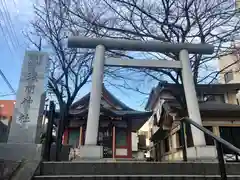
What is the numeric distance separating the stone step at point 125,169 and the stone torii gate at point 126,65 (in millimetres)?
1476

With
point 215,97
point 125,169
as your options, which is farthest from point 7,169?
point 215,97

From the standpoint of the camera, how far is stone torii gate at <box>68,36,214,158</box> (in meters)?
6.10

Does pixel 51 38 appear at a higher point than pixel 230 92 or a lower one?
higher

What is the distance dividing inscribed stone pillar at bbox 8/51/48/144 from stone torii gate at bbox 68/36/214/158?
1.21 m

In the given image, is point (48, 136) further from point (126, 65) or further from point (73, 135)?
point (73, 135)

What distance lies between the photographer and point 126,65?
7.25 meters

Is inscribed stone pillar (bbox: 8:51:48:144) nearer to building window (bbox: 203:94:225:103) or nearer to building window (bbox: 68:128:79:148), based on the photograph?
building window (bbox: 68:128:79:148)

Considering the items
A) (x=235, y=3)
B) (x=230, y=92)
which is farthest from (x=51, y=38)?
(x=230, y=92)

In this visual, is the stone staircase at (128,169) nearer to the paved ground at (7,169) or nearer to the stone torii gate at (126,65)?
the paved ground at (7,169)

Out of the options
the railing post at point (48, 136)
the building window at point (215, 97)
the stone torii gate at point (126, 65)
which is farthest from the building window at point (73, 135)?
the railing post at point (48, 136)

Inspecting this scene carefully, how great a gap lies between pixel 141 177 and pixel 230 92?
1643 cm

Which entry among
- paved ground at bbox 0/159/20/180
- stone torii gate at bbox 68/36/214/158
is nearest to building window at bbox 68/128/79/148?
stone torii gate at bbox 68/36/214/158

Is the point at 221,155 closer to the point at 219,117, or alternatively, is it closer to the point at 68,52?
the point at 68,52

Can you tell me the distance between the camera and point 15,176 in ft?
12.5
